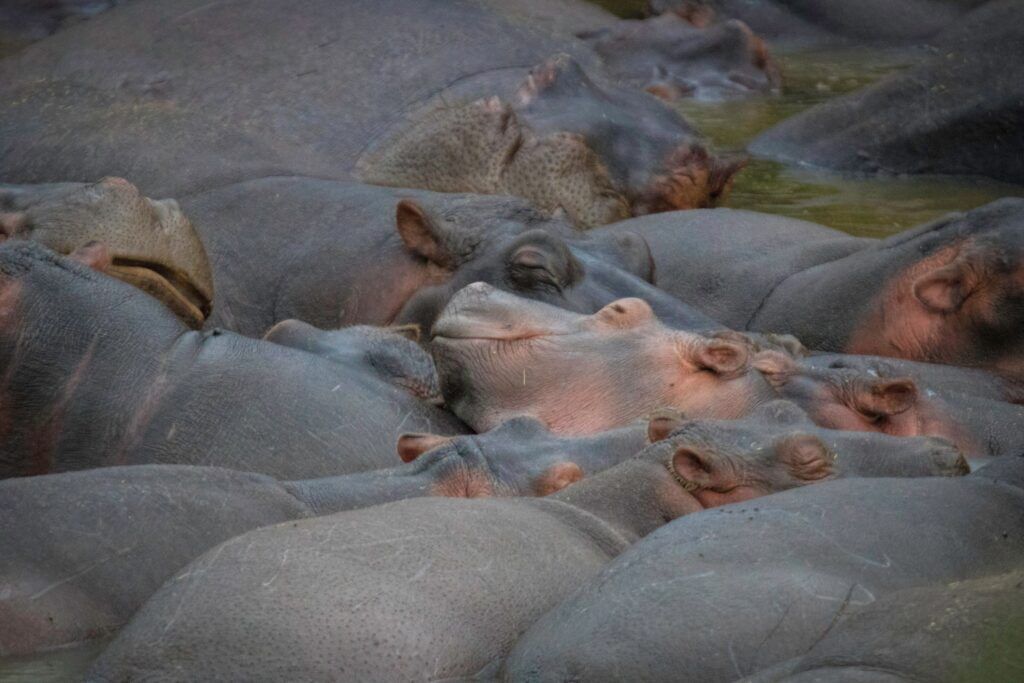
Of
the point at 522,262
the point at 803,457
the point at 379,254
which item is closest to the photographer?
the point at 803,457

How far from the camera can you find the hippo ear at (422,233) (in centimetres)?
551

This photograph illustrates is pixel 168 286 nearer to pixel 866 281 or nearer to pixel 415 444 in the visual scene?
pixel 415 444

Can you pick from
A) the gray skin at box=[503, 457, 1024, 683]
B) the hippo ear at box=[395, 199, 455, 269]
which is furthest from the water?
the gray skin at box=[503, 457, 1024, 683]

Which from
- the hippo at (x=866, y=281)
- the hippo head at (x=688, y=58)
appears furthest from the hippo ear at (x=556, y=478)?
the hippo head at (x=688, y=58)

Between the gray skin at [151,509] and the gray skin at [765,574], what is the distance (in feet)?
2.51

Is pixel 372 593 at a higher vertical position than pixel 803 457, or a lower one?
higher


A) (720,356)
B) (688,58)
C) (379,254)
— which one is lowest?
(688,58)

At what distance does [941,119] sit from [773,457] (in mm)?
4900

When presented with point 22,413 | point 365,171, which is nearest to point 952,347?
point 365,171

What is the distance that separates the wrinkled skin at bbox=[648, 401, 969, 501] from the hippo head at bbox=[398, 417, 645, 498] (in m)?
0.20

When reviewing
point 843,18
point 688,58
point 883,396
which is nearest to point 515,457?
point 883,396

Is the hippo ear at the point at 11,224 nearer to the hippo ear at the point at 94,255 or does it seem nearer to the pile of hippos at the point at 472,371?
the pile of hippos at the point at 472,371

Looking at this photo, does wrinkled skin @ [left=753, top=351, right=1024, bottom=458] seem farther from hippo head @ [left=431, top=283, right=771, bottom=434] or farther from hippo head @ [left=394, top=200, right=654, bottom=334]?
hippo head @ [left=394, top=200, right=654, bottom=334]

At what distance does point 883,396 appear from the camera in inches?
183
